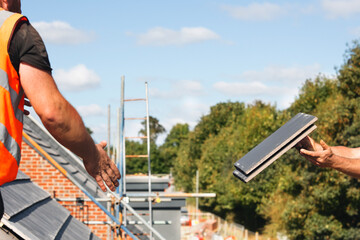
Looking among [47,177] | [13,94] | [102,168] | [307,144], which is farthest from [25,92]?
[47,177]

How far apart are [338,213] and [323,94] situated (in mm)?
17352

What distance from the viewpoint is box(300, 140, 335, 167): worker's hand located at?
2.90 meters

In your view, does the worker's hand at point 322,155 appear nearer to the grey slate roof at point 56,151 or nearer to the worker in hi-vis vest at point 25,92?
the worker in hi-vis vest at point 25,92

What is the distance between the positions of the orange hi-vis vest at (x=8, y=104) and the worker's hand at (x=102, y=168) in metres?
0.25

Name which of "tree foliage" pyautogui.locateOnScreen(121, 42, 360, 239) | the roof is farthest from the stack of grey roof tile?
"tree foliage" pyautogui.locateOnScreen(121, 42, 360, 239)

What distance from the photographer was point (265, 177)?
4272 cm

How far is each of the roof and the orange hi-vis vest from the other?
202 cm

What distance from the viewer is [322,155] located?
2938 millimetres

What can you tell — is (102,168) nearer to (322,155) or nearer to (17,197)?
(322,155)

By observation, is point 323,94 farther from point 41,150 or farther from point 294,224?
point 41,150

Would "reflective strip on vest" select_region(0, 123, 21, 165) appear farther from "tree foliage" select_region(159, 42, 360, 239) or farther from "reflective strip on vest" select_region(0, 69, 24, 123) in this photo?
"tree foliage" select_region(159, 42, 360, 239)

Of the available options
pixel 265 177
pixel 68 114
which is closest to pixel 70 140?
pixel 68 114

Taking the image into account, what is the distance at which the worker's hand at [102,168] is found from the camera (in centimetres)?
169

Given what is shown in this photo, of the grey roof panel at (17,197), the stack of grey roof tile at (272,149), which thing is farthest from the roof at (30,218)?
the stack of grey roof tile at (272,149)
